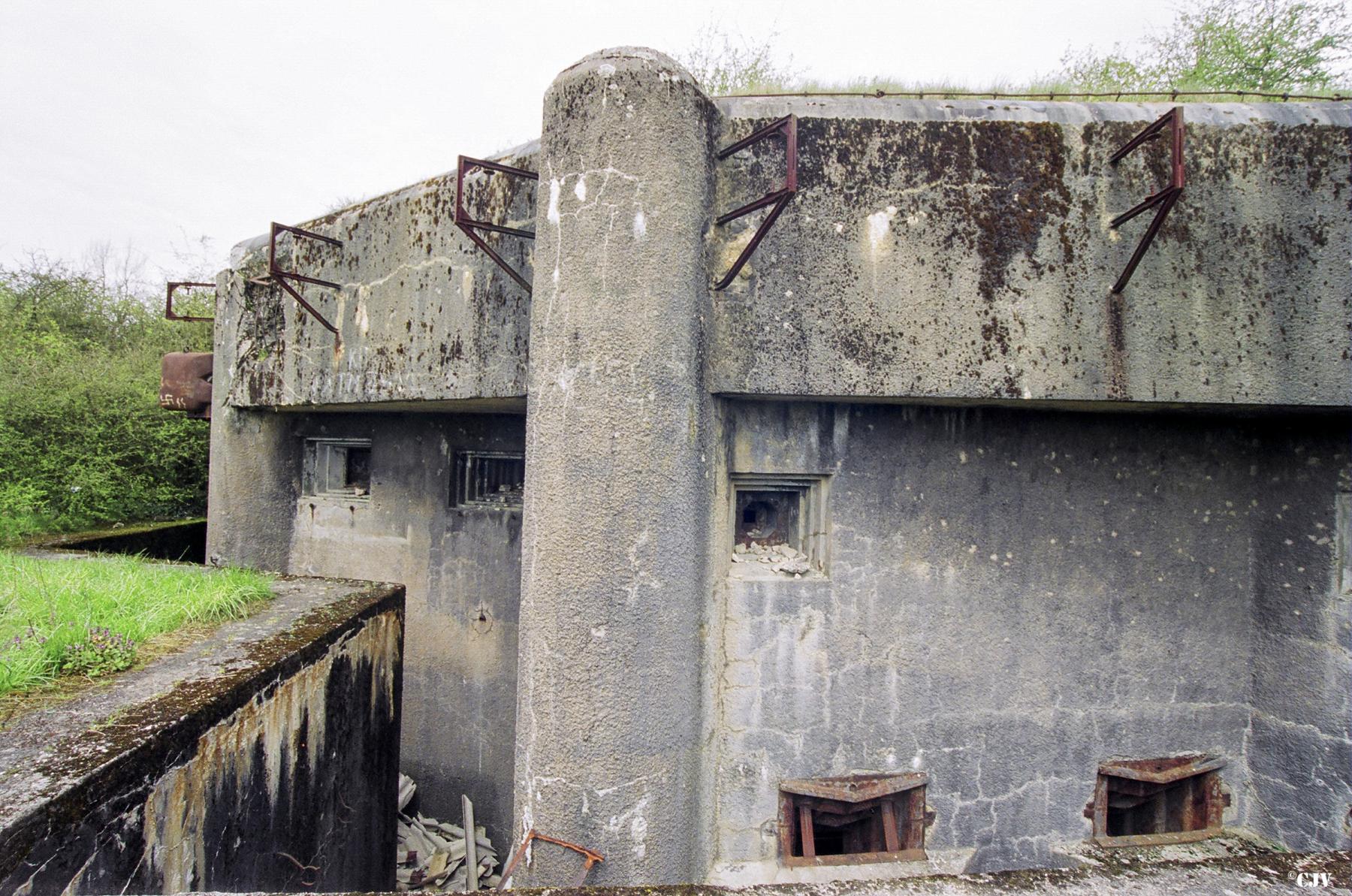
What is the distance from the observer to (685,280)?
8.35 ft

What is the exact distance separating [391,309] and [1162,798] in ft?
16.2

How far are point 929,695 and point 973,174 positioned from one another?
7.70ft

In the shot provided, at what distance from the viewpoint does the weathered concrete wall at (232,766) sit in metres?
1.64

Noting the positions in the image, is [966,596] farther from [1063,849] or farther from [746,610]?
[1063,849]

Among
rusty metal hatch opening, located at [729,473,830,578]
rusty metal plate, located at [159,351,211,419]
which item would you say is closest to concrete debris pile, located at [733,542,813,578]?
rusty metal hatch opening, located at [729,473,830,578]

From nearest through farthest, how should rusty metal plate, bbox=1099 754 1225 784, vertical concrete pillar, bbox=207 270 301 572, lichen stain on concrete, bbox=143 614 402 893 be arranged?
lichen stain on concrete, bbox=143 614 402 893 < rusty metal plate, bbox=1099 754 1225 784 < vertical concrete pillar, bbox=207 270 301 572

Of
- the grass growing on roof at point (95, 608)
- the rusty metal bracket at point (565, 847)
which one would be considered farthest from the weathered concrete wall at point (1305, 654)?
the grass growing on roof at point (95, 608)

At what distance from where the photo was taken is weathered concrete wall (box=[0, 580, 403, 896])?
5.38 ft

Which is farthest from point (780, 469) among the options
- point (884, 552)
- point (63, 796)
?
point (63, 796)

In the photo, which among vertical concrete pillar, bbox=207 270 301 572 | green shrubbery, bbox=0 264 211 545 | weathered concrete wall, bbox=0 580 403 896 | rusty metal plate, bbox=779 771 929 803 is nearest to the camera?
weathered concrete wall, bbox=0 580 403 896

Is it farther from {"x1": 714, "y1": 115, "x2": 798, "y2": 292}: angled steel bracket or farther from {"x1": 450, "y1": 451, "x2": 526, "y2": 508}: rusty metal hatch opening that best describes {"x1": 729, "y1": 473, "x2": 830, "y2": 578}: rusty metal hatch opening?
{"x1": 450, "y1": 451, "x2": 526, "y2": 508}: rusty metal hatch opening

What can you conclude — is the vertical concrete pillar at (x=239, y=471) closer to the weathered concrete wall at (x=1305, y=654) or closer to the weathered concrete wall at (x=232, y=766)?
the weathered concrete wall at (x=232, y=766)

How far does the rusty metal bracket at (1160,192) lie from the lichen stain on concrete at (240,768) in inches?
148

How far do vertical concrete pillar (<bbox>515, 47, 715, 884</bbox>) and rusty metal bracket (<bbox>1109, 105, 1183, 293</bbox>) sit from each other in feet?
5.52
